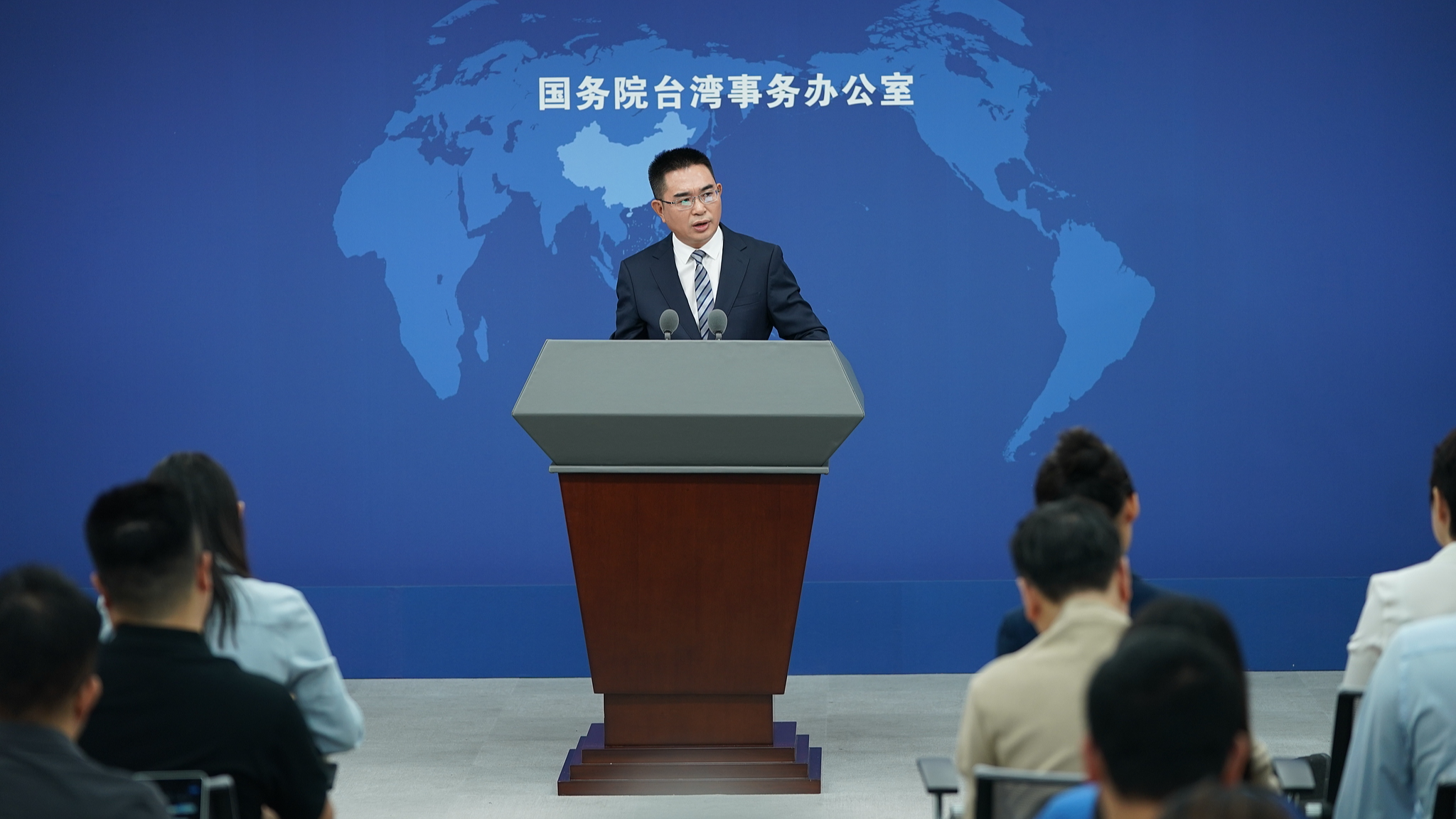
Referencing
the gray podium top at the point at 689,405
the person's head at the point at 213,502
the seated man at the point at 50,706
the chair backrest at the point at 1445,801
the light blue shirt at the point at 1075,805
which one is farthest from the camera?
the gray podium top at the point at 689,405

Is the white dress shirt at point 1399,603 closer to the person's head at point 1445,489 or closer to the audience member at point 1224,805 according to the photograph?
the person's head at point 1445,489

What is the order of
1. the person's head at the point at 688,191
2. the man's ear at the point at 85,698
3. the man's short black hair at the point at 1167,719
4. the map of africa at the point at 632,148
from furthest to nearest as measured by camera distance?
1. the map of africa at the point at 632,148
2. the person's head at the point at 688,191
3. the man's ear at the point at 85,698
4. the man's short black hair at the point at 1167,719

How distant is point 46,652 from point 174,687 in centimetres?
33

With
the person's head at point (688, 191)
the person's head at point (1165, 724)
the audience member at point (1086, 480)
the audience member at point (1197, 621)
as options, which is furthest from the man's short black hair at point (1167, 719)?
the person's head at point (688, 191)

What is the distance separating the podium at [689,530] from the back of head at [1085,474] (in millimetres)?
795

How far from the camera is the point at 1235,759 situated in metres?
1.42

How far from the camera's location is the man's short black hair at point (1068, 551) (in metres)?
2.19

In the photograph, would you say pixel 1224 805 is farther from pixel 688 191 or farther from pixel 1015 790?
pixel 688 191

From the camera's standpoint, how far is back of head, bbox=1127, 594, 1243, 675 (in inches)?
69.1

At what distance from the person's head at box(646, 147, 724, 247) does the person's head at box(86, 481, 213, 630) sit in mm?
2443

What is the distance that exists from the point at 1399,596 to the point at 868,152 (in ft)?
10.6

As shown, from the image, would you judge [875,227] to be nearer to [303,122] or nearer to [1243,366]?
[1243,366]

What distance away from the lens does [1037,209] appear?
17.9ft

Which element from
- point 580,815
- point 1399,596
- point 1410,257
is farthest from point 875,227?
point 1399,596
